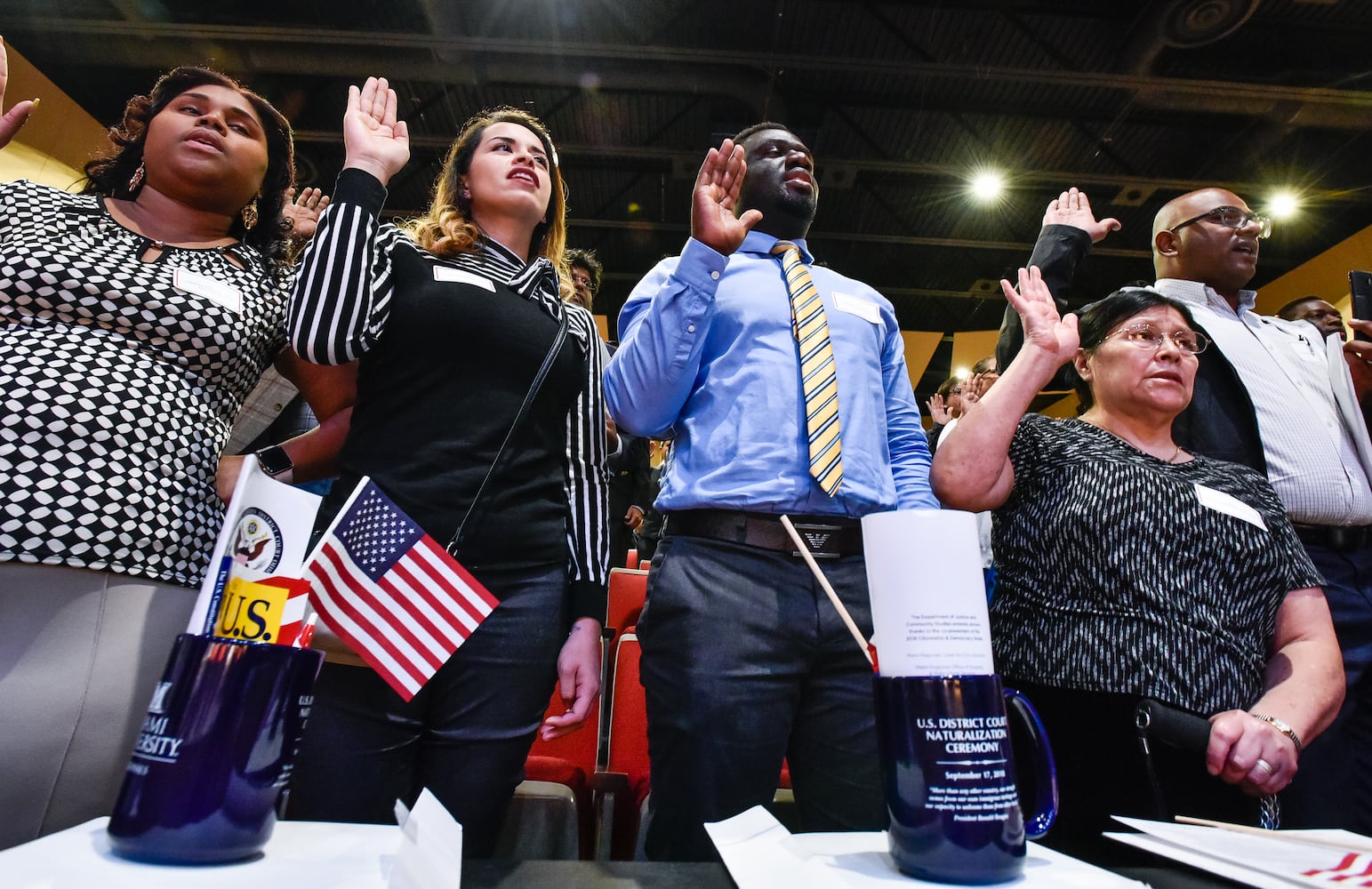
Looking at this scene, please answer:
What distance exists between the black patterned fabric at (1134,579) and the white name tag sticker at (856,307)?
16.2 inches

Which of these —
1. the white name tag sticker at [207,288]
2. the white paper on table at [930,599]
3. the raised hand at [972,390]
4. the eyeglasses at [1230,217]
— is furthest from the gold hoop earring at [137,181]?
the raised hand at [972,390]

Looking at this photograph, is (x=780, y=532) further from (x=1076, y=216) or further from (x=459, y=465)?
(x=1076, y=216)

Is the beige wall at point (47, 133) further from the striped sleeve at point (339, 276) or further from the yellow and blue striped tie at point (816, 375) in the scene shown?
the yellow and blue striped tie at point (816, 375)

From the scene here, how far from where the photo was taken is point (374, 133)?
3.73 ft

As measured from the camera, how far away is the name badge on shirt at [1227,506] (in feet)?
4.64

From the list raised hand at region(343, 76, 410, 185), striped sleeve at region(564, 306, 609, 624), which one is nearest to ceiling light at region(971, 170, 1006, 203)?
striped sleeve at region(564, 306, 609, 624)

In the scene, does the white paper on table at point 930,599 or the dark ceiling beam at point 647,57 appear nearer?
the white paper on table at point 930,599

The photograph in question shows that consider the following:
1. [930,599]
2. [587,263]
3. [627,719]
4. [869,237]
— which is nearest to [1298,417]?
[930,599]

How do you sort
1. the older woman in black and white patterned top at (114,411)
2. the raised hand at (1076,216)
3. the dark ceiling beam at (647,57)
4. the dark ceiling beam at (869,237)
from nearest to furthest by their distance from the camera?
the older woman in black and white patterned top at (114,411) → the raised hand at (1076,216) → the dark ceiling beam at (647,57) → the dark ceiling beam at (869,237)

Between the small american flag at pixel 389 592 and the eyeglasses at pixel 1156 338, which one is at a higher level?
the eyeglasses at pixel 1156 338

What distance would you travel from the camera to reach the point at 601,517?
1.34 meters

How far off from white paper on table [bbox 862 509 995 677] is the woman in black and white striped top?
709 mm

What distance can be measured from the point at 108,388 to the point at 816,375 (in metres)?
1.00

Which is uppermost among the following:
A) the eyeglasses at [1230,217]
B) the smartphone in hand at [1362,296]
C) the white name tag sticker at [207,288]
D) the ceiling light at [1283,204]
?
the ceiling light at [1283,204]
